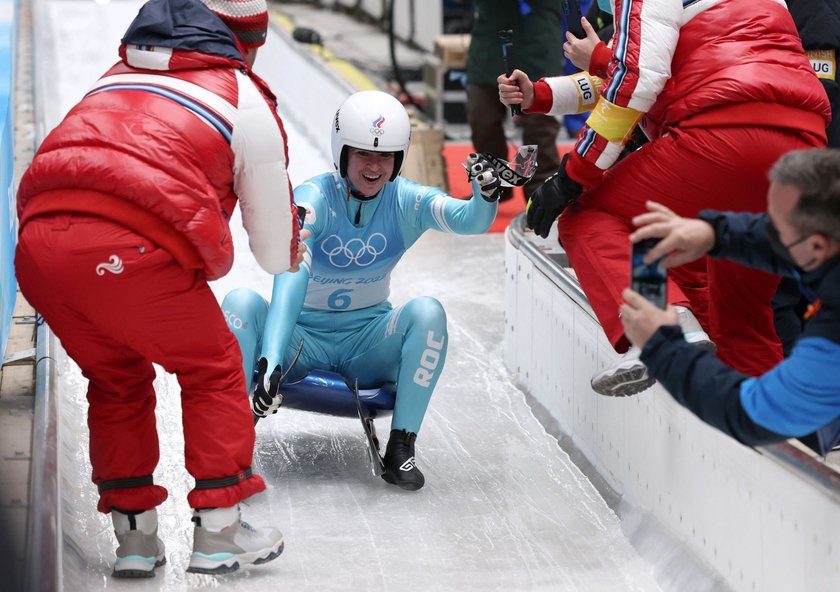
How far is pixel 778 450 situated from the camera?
8.96 ft

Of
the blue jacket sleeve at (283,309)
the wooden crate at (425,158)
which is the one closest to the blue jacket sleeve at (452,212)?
the blue jacket sleeve at (283,309)

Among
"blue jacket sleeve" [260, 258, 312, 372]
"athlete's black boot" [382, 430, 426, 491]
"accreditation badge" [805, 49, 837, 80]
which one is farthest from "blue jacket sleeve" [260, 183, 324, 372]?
→ "accreditation badge" [805, 49, 837, 80]

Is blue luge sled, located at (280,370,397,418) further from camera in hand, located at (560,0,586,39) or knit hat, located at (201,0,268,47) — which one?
camera in hand, located at (560,0,586,39)

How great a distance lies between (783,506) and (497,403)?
6.48 ft

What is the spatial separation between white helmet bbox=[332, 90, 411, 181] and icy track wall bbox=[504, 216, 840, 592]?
0.78m

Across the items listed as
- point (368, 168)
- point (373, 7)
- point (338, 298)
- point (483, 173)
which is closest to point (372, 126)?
point (368, 168)

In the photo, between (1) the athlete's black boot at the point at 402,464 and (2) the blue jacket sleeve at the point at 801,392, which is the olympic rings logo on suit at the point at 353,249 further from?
(2) the blue jacket sleeve at the point at 801,392

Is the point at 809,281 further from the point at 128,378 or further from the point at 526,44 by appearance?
the point at 526,44

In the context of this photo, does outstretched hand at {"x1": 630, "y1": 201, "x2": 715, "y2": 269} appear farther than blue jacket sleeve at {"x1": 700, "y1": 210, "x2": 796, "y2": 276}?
No

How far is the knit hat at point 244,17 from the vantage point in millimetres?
3109

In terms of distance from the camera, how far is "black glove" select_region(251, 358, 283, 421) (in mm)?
3613

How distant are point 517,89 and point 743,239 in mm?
1491

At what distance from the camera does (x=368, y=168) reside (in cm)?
386

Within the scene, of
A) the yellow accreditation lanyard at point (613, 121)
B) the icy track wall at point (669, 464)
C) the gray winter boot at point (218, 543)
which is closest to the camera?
the icy track wall at point (669, 464)
